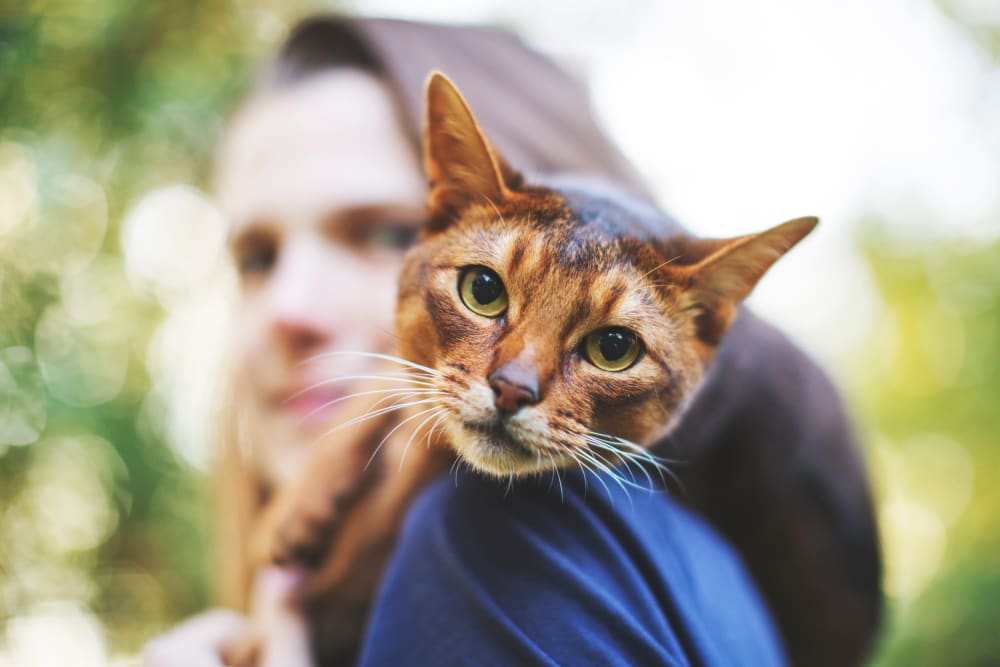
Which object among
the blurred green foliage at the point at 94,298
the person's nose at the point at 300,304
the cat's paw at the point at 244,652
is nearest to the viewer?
the cat's paw at the point at 244,652

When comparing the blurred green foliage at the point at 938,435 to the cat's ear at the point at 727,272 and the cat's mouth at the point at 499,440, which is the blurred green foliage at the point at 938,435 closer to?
the cat's ear at the point at 727,272

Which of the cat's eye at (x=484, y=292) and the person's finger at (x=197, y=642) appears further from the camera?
the person's finger at (x=197, y=642)

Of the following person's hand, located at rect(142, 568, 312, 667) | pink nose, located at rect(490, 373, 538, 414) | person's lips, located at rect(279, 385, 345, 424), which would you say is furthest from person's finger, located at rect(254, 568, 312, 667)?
pink nose, located at rect(490, 373, 538, 414)

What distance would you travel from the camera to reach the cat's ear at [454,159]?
3.17ft

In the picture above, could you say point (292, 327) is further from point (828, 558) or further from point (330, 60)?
point (828, 558)

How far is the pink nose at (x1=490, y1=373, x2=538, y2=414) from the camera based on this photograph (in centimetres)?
86

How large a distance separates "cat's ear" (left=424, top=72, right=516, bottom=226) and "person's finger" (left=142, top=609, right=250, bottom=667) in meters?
0.99

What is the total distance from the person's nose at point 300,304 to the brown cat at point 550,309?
57cm

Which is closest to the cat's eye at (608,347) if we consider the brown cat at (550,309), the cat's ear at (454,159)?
the brown cat at (550,309)

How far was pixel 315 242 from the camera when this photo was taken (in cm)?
167

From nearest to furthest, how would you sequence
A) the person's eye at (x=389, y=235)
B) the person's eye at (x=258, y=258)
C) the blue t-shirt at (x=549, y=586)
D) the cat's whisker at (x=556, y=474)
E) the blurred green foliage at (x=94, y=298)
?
the blue t-shirt at (x=549, y=586) → the cat's whisker at (x=556, y=474) → the person's eye at (x=389, y=235) → the person's eye at (x=258, y=258) → the blurred green foliage at (x=94, y=298)

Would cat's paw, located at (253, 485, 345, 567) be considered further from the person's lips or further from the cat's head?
the cat's head

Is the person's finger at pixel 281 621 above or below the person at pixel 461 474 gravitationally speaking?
below

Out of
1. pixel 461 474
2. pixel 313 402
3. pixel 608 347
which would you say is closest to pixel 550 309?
pixel 608 347
